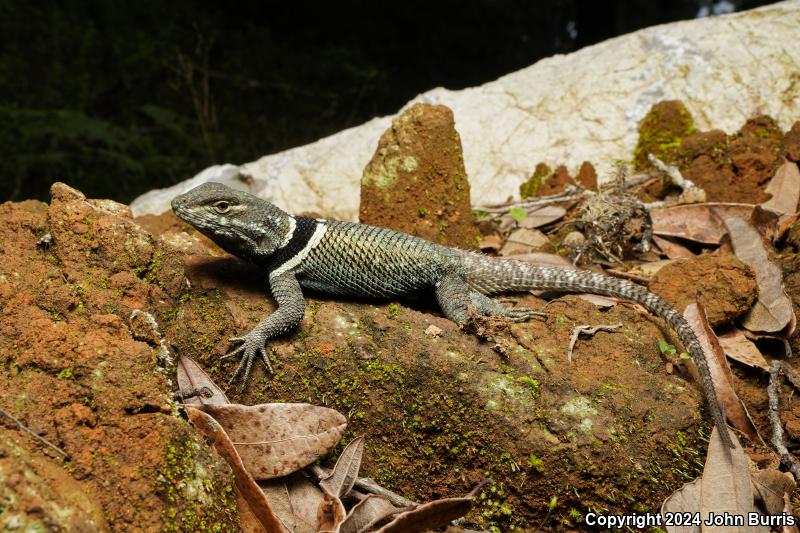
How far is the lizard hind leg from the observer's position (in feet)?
11.8

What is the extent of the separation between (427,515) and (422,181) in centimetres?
244

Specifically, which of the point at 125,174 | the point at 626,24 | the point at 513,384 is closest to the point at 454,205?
the point at 513,384

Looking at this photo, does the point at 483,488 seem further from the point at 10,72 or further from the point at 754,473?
the point at 10,72

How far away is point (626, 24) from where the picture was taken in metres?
11.2

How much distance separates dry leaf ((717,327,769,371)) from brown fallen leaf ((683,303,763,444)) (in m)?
0.15

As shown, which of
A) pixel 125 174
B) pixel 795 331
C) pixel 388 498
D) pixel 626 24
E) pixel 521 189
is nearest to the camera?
pixel 388 498

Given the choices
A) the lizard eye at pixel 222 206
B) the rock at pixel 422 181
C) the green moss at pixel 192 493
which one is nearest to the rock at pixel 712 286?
the rock at pixel 422 181

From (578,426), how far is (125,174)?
6034 millimetres

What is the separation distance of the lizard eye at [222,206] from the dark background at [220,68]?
406 centimetres

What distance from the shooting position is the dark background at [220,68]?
721 cm

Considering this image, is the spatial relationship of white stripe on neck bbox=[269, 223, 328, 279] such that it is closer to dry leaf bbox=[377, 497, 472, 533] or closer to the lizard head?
the lizard head

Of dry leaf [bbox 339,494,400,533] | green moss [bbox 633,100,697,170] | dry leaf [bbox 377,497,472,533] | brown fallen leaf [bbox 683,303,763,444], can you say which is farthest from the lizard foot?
green moss [bbox 633,100,697,170]

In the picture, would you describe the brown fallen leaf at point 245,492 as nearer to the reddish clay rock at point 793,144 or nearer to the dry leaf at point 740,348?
the dry leaf at point 740,348

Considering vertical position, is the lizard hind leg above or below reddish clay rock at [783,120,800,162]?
below
